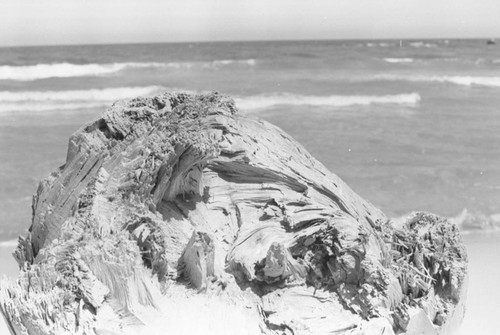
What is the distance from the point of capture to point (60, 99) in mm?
10039

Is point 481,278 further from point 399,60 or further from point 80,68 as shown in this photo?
point 399,60

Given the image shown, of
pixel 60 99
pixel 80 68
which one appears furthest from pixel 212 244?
pixel 80 68

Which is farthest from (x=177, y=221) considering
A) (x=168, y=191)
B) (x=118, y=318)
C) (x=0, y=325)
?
(x=0, y=325)

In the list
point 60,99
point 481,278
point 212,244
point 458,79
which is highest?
point 212,244

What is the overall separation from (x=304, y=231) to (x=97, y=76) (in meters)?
11.7

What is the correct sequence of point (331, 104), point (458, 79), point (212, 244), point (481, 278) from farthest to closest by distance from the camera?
point (458, 79) → point (331, 104) → point (481, 278) → point (212, 244)

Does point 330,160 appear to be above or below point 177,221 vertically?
below

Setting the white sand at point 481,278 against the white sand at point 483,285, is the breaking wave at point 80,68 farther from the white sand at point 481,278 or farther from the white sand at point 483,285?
the white sand at point 483,285

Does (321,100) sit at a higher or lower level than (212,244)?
lower

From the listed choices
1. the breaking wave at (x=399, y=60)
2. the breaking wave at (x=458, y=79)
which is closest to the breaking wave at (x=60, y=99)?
the breaking wave at (x=458, y=79)

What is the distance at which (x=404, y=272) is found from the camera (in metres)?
1.80

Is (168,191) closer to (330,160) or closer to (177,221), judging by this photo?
(177,221)

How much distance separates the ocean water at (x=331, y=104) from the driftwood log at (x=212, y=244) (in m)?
2.06

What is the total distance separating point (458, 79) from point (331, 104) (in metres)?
4.52
